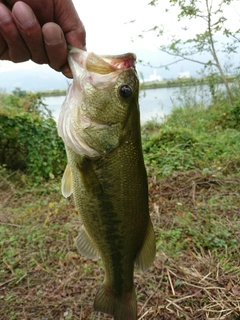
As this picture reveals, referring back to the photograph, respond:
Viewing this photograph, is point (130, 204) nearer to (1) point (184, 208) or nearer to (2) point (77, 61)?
(2) point (77, 61)

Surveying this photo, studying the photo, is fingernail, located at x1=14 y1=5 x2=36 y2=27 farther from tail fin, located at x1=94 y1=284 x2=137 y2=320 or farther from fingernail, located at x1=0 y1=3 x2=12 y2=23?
tail fin, located at x1=94 y1=284 x2=137 y2=320

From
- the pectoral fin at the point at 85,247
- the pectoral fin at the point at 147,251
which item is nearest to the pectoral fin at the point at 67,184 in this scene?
the pectoral fin at the point at 85,247

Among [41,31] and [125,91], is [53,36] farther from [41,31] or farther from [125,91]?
[125,91]

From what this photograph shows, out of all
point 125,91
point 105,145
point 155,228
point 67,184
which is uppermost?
point 125,91

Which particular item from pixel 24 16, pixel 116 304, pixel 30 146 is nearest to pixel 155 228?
pixel 116 304

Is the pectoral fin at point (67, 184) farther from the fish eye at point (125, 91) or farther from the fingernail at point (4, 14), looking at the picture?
the fingernail at point (4, 14)

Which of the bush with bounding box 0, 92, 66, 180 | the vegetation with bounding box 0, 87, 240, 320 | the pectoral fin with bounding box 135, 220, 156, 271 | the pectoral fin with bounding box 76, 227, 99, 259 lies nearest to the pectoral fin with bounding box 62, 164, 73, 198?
the pectoral fin with bounding box 76, 227, 99, 259
